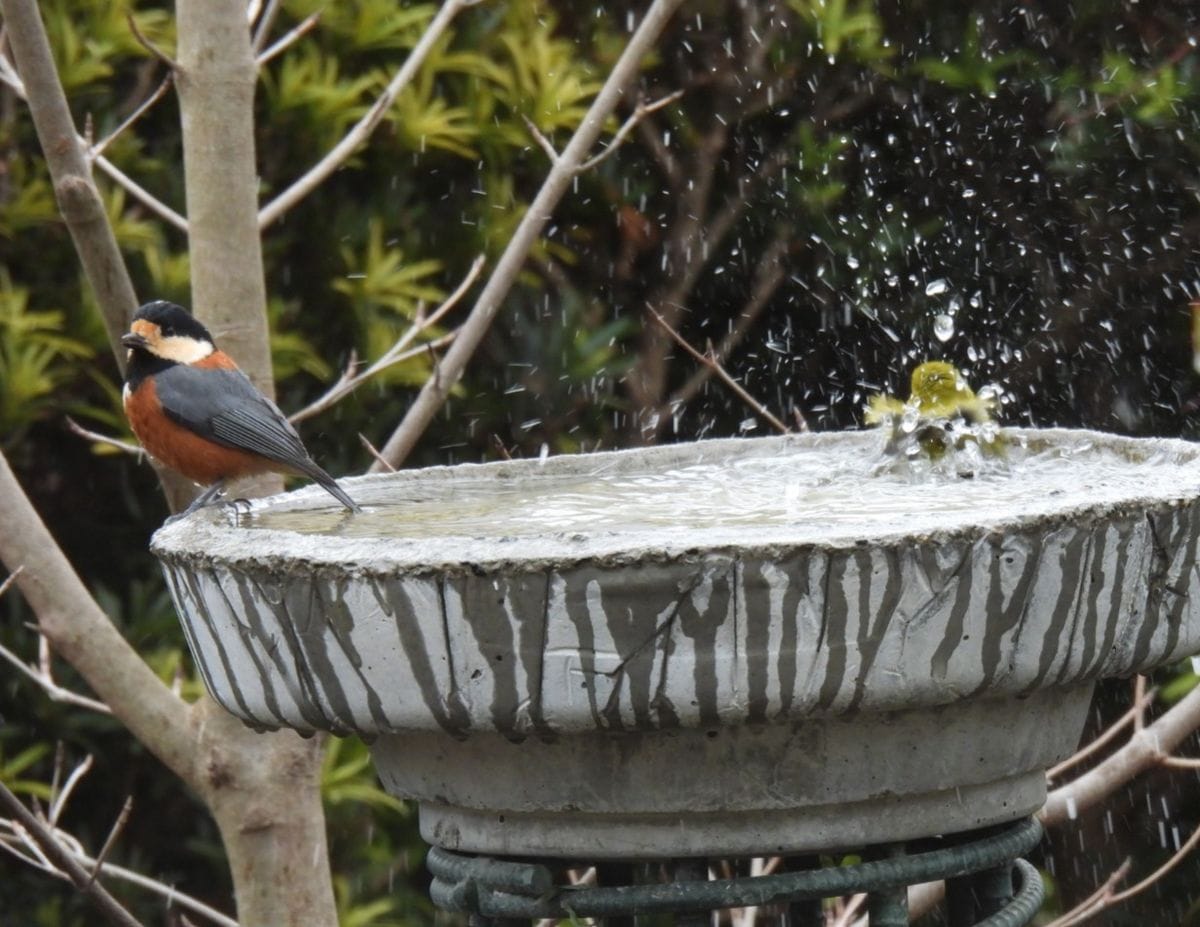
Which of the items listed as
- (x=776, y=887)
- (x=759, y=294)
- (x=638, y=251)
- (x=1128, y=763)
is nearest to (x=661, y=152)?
(x=638, y=251)

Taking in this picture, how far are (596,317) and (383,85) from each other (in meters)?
Answer: 0.69

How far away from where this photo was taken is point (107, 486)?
3385mm

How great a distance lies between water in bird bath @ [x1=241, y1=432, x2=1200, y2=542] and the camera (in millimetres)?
1190

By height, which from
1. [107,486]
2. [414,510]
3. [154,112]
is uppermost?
[154,112]

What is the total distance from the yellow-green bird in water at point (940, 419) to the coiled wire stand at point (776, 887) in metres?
0.43

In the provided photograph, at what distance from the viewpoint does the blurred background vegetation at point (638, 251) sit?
3225mm

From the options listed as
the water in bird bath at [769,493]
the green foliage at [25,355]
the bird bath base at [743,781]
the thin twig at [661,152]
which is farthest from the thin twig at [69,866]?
the thin twig at [661,152]

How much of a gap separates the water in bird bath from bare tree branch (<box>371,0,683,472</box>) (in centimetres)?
45

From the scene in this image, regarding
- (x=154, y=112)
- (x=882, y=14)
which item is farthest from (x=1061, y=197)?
(x=154, y=112)

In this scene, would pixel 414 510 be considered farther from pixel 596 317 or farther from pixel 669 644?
pixel 596 317

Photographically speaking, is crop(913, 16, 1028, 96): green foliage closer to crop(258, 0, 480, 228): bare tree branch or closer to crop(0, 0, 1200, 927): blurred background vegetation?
crop(0, 0, 1200, 927): blurred background vegetation

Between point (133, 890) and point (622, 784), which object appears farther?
point (133, 890)

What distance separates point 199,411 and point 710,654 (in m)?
1.40

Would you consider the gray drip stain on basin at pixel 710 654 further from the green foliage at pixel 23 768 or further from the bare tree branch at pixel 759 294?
the bare tree branch at pixel 759 294
